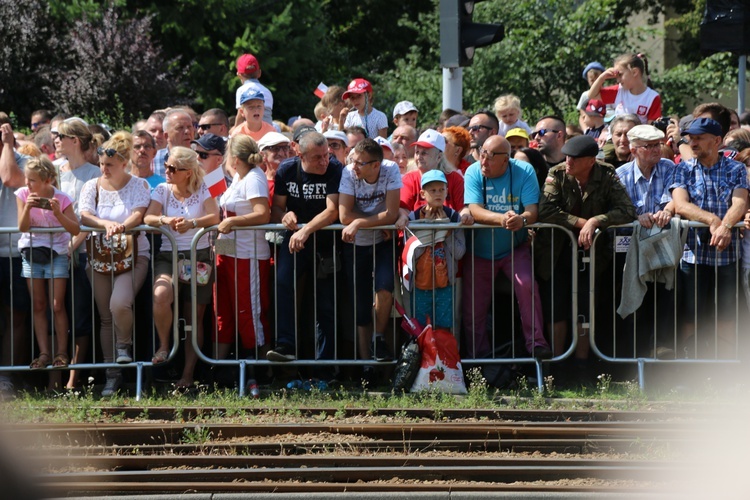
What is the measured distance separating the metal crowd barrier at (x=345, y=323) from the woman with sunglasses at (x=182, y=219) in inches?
5.1

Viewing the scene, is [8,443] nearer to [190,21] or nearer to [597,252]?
[597,252]

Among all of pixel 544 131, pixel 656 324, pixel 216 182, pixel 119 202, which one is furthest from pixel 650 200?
pixel 119 202

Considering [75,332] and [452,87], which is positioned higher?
[452,87]

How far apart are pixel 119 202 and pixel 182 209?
51 cm

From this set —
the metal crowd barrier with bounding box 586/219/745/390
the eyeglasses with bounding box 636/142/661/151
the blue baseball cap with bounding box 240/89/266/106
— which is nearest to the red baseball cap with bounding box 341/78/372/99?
the blue baseball cap with bounding box 240/89/266/106

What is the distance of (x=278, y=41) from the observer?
2561 centimetres

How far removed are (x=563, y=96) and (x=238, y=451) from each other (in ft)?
54.9

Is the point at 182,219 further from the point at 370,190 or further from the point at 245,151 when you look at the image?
the point at 370,190

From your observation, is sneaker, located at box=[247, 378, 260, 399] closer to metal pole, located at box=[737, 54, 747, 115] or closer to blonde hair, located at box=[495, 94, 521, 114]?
blonde hair, located at box=[495, 94, 521, 114]

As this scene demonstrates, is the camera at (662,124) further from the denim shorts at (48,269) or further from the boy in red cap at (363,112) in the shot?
the denim shorts at (48,269)

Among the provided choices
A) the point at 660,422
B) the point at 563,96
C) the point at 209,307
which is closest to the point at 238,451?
the point at 209,307

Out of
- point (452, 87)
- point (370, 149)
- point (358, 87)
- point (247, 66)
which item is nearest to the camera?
point (370, 149)

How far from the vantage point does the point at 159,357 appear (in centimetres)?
919

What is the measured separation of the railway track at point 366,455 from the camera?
7.06 meters
